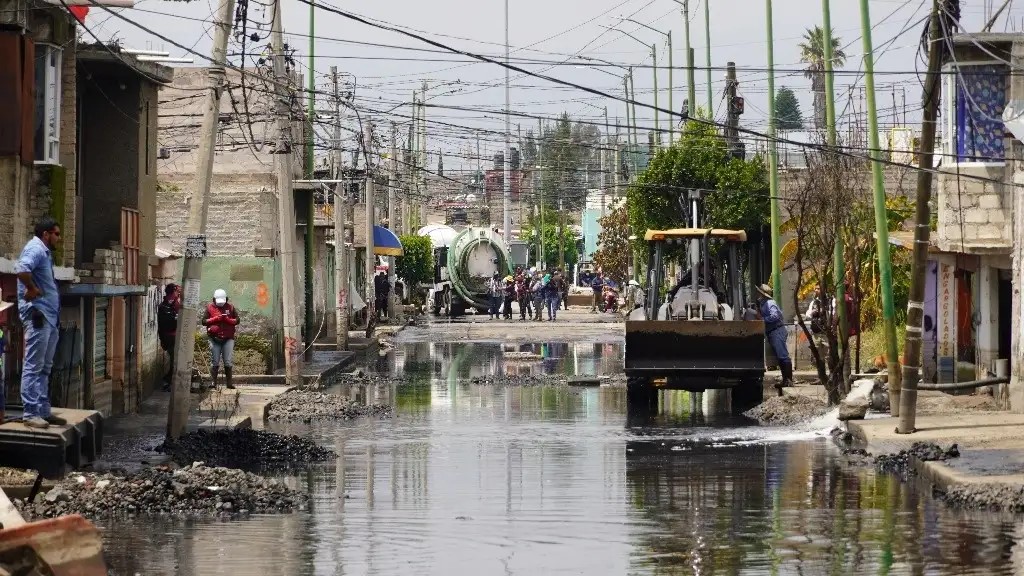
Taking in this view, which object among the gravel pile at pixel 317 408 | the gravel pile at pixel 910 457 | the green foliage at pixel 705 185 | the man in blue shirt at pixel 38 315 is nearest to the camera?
Result: the man in blue shirt at pixel 38 315

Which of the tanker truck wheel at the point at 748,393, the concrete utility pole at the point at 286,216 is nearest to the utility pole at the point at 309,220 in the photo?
the concrete utility pole at the point at 286,216

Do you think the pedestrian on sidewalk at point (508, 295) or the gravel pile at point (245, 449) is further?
the pedestrian on sidewalk at point (508, 295)

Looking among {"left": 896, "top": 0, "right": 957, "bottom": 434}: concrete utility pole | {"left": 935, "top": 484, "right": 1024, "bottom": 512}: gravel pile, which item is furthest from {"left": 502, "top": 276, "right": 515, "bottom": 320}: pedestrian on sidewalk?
{"left": 935, "top": 484, "right": 1024, "bottom": 512}: gravel pile

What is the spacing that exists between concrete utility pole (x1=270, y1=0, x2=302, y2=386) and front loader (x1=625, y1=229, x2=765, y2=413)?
240 inches

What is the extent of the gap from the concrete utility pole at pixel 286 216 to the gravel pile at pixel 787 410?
8.81 meters

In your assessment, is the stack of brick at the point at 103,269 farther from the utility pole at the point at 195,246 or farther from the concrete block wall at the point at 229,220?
the concrete block wall at the point at 229,220

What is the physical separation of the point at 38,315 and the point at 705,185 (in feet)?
125

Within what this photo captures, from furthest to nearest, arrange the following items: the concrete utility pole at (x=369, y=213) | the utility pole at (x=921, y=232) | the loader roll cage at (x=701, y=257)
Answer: the concrete utility pole at (x=369, y=213)
the loader roll cage at (x=701, y=257)
the utility pole at (x=921, y=232)

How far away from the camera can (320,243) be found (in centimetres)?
5219

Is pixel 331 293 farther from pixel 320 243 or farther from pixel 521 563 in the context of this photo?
pixel 521 563

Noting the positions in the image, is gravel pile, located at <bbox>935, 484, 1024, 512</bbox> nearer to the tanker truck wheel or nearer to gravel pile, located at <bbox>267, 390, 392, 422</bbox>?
the tanker truck wheel

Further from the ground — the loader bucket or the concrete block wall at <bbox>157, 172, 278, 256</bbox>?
the concrete block wall at <bbox>157, 172, 278, 256</bbox>

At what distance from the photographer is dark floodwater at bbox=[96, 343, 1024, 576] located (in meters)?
12.4

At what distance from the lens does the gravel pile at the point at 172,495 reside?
14906mm
